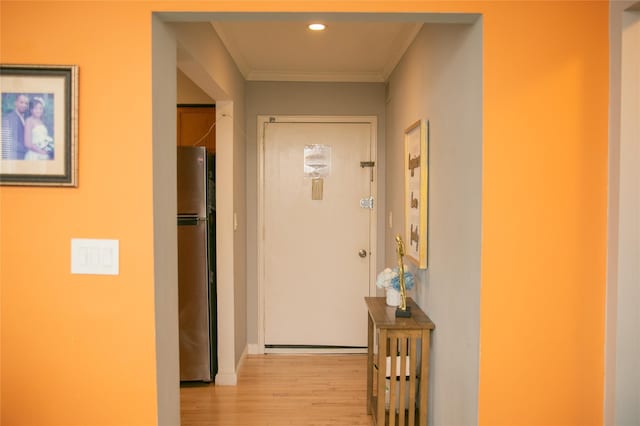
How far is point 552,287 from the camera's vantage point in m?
1.83

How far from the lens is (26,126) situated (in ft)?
5.78

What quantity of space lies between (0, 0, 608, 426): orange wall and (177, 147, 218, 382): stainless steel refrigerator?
67.4 inches

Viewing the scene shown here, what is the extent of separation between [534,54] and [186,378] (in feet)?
10.6

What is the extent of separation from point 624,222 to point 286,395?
2.61 m

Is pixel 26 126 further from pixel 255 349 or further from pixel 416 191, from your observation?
pixel 255 349

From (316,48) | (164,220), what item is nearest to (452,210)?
(164,220)

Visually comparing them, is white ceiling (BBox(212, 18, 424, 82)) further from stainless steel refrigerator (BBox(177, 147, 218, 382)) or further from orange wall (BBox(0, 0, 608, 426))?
orange wall (BBox(0, 0, 608, 426))

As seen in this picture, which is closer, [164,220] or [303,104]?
[164,220]

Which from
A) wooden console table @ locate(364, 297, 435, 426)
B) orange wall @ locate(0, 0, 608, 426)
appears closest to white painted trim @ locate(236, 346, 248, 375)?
wooden console table @ locate(364, 297, 435, 426)

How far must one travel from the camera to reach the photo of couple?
1754mm

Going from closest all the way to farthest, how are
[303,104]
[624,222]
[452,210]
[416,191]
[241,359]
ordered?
[624,222] → [452,210] → [416,191] → [241,359] → [303,104]

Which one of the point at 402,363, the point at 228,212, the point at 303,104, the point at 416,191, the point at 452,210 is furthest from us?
the point at 303,104

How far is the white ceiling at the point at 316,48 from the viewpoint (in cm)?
311

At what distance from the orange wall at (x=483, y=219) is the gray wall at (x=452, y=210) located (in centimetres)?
8
